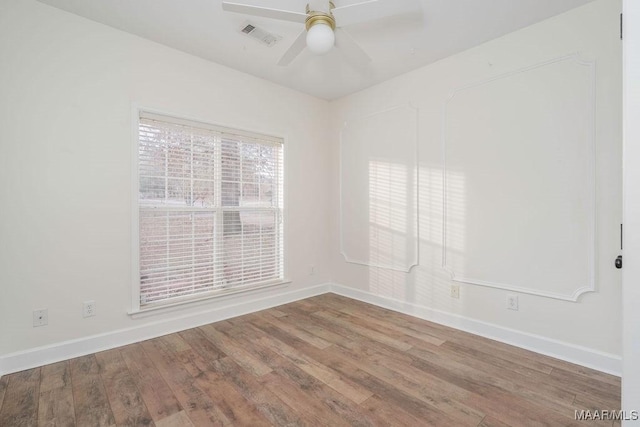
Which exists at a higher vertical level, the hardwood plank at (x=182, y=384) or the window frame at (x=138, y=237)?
the window frame at (x=138, y=237)

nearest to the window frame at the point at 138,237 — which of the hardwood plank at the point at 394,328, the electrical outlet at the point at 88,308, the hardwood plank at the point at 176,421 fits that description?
the electrical outlet at the point at 88,308

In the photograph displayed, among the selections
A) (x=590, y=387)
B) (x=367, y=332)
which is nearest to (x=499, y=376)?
(x=590, y=387)

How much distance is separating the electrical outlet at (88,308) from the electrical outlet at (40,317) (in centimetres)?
21

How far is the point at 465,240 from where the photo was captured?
2.77 meters

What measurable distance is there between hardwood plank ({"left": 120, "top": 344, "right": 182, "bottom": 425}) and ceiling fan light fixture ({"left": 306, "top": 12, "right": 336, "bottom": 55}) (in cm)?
237

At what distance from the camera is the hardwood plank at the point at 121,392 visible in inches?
63.3

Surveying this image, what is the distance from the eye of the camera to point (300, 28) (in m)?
2.42

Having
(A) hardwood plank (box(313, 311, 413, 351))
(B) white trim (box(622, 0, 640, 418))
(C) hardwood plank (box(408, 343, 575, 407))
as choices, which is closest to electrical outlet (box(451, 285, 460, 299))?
(C) hardwood plank (box(408, 343, 575, 407))

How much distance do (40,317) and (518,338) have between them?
375 cm

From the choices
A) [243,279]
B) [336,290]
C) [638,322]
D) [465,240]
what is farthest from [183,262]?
[638,322]

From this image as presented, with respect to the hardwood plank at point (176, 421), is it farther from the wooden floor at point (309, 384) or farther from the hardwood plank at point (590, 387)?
the hardwood plank at point (590, 387)

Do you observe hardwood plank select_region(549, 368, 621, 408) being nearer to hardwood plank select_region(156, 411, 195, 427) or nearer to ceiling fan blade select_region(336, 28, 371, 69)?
hardwood plank select_region(156, 411, 195, 427)

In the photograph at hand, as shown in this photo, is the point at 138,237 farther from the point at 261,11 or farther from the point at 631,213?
the point at 631,213

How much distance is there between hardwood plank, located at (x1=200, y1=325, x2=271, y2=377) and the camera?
2102mm
